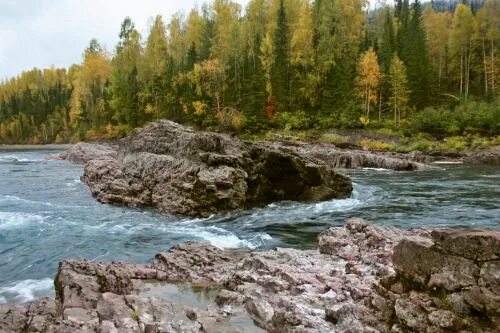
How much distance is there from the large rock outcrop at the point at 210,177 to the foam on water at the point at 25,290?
915cm

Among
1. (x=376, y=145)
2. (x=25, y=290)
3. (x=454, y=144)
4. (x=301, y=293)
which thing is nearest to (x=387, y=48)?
(x=376, y=145)

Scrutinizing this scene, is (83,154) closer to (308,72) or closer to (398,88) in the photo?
(308,72)

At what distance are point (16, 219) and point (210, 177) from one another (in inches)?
347

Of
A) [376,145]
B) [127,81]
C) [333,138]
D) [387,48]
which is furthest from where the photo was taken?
[127,81]

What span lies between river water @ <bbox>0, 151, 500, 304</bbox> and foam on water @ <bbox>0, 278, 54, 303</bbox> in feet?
0.08

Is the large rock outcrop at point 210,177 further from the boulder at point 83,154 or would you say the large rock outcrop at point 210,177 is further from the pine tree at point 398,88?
the pine tree at point 398,88

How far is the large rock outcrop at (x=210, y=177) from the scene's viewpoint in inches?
829

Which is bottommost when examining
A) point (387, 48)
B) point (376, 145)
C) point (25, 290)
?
point (25, 290)

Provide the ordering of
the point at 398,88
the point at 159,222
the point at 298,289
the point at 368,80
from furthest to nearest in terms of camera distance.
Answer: the point at 368,80, the point at 398,88, the point at 159,222, the point at 298,289

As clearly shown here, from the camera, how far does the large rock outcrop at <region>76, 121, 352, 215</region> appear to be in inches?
829

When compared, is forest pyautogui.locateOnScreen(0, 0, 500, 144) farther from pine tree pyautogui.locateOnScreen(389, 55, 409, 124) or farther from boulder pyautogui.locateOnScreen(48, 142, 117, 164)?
boulder pyautogui.locateOnScreen(48, 142, 117, 164)

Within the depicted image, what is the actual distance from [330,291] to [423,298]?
2.33 m

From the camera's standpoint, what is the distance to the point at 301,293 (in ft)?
28.8

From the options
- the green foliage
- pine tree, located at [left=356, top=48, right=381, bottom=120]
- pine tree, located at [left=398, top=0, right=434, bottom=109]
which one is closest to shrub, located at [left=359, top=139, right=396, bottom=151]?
the green foliage
